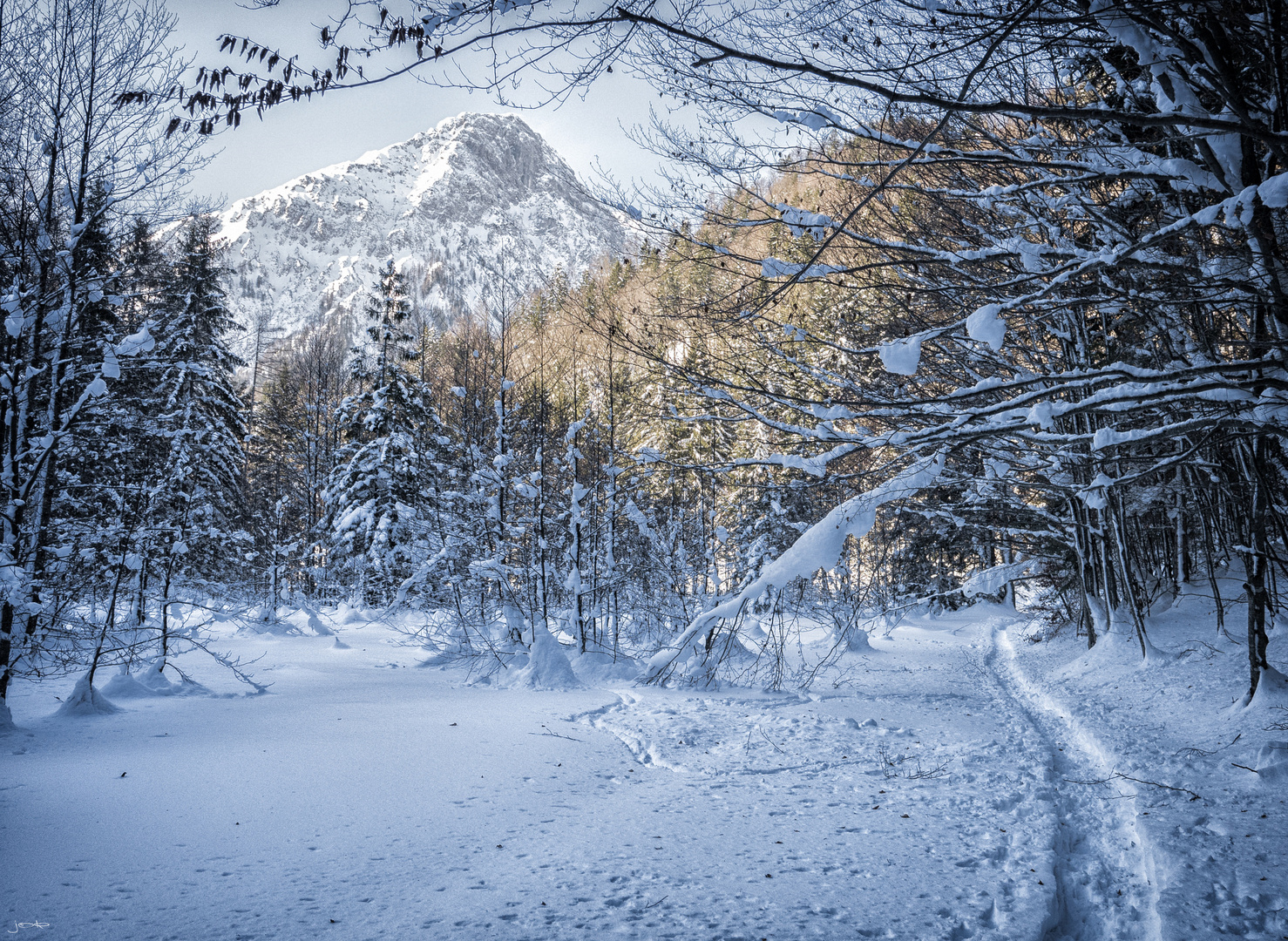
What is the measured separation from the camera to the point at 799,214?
410 centimetres

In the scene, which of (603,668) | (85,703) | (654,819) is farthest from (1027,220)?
(85,703)

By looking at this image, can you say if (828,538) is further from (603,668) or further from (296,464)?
(296,464)

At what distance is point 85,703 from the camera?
19.8 feet

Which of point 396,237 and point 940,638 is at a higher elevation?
point 396,237

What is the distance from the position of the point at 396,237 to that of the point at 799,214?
630ft

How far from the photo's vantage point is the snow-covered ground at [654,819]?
7.94ft

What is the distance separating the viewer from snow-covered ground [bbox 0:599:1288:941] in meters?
2.42

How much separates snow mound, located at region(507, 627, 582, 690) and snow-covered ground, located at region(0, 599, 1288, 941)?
1584 millimetres

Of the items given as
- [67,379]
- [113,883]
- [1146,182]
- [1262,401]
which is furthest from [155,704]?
[1146,182]

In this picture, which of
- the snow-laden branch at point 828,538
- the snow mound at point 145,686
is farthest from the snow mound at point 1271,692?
the snow mound at point 145,686

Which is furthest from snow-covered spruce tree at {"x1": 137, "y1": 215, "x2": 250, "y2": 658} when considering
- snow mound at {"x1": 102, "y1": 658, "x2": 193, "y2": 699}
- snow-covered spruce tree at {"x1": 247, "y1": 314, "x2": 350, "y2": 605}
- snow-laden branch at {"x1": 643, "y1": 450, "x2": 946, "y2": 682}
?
snow-laden branch at {"x1": 643, "y1": 450, "x2": 946, "y2": 682}

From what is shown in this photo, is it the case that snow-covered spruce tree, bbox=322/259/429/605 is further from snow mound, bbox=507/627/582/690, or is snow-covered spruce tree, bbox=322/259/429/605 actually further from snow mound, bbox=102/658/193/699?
snow mound, bbox=102/658/193/699

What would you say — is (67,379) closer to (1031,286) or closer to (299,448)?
(1031,286)

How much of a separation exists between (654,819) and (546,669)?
214 inches
